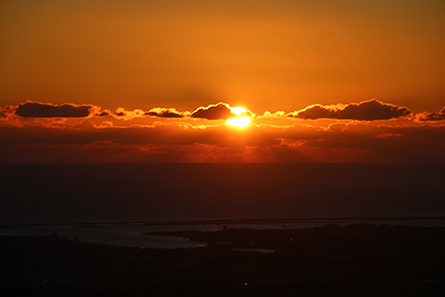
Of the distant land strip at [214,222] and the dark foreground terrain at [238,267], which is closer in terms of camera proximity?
the dark foreground terrain at [238,267]

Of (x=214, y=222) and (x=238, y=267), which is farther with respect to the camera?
(x=214, y=222)

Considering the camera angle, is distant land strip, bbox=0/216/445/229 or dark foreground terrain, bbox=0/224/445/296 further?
distant land strip, bbox=0/216/445/229

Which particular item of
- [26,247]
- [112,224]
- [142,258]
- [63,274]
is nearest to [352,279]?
[142,258]

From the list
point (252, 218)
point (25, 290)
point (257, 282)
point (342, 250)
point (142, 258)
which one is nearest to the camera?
point (25, 290)

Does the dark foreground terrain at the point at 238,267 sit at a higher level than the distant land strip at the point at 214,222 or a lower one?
higher

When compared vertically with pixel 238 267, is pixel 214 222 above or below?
below

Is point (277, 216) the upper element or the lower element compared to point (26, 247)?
lower

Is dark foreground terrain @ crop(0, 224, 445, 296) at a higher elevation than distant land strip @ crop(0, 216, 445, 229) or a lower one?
higher

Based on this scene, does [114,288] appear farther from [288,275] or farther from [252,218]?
[252,218]
